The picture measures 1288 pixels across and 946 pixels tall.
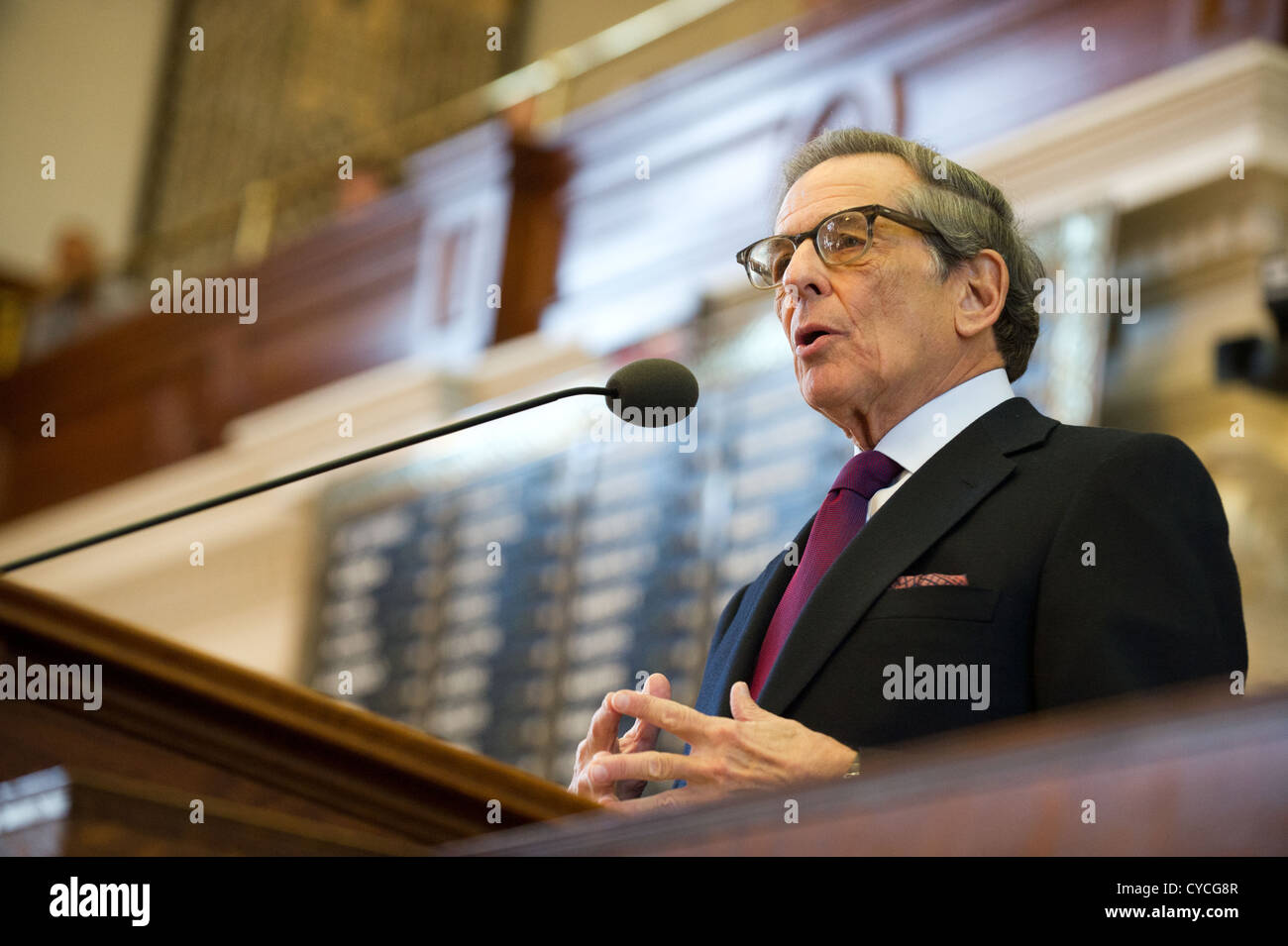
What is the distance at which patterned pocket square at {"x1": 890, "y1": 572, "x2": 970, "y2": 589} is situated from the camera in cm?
185

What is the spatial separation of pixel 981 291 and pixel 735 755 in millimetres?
829

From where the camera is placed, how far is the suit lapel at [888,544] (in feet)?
6.11

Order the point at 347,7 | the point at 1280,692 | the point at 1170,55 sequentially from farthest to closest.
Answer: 1. the point at 347,7
2. the point at 1170,55
3. the point at 1280,692

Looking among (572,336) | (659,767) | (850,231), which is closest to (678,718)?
(659,767)

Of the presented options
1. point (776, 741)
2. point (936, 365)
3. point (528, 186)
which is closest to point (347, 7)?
point (528, 186)

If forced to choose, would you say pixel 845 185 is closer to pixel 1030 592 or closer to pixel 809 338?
Answer: pixel 809 338

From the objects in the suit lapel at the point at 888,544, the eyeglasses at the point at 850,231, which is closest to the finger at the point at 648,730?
the suit lapel at the point at 888,544

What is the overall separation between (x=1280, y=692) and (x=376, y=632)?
5.22m

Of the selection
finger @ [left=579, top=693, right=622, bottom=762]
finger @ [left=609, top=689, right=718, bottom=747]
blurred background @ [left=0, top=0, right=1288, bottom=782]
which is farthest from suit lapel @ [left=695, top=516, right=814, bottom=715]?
blurred background @ [left=0, top=0, right=1288, bottom=782]

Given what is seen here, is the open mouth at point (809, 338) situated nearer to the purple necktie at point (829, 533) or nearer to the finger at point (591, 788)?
the purple necktie at point (829, 533)

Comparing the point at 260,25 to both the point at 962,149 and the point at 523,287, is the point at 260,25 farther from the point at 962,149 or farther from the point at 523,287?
the point at 962,149

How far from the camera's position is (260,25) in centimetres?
923

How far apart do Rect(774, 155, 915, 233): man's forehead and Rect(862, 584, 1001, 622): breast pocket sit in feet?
1.93

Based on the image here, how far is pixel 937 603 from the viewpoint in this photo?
6.00 feet
